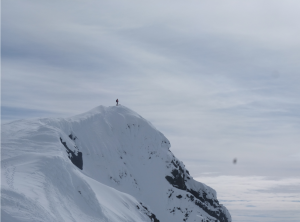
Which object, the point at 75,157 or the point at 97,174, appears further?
the point at 97,174

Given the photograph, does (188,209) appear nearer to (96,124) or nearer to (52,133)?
(96,124)

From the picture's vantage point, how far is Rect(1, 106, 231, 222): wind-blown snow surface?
37.8 meters

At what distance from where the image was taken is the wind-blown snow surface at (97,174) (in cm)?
3778

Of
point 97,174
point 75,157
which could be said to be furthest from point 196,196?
point 75,157

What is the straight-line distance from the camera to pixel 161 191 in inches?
2921

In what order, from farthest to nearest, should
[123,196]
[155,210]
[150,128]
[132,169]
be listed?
[150,128]
[132,169]
[155,210]
[123,196]

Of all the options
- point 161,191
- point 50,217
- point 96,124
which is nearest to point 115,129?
point 96,124

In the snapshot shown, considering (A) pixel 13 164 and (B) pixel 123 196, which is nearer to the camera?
(A) pixel 13 164

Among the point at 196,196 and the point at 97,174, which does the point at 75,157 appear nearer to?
the point at 97,174

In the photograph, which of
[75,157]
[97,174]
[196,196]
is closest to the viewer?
[75,157]

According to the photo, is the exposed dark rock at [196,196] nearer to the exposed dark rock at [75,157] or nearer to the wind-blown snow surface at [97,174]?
the wind-blown snow surface at [97,174]

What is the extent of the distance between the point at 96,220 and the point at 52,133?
66.6ft

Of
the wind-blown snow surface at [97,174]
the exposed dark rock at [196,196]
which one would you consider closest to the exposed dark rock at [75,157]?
the wind-blown snow surface at [97,174]

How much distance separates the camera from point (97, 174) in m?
69.8
